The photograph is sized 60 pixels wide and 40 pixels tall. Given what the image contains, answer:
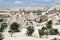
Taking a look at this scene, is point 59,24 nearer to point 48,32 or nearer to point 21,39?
point 48,32

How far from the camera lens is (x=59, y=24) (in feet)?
163

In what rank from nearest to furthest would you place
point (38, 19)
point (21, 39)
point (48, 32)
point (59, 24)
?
point (21, 39) < point (48, 32) < point (59, 24) < point (38, 19)

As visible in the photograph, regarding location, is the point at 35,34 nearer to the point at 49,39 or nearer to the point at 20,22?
the point at 49,39

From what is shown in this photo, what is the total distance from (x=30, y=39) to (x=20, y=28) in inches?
424

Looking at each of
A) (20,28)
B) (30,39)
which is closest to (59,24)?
(20,28)

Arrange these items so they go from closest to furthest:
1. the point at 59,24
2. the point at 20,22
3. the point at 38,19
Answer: the point at 20,22 → the point at 59,24 → the point at 38,19

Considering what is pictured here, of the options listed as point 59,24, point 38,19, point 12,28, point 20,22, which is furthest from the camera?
point 38,19

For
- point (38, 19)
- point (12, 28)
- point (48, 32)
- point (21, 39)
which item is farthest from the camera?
point (38, 19)

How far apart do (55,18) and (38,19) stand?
6.93m

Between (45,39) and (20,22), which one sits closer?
(45,39)

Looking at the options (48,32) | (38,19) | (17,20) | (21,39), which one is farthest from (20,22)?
(38,19)

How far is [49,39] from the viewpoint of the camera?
29438 millimetres

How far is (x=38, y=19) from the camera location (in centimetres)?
5819

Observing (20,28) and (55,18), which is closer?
(20,28)
